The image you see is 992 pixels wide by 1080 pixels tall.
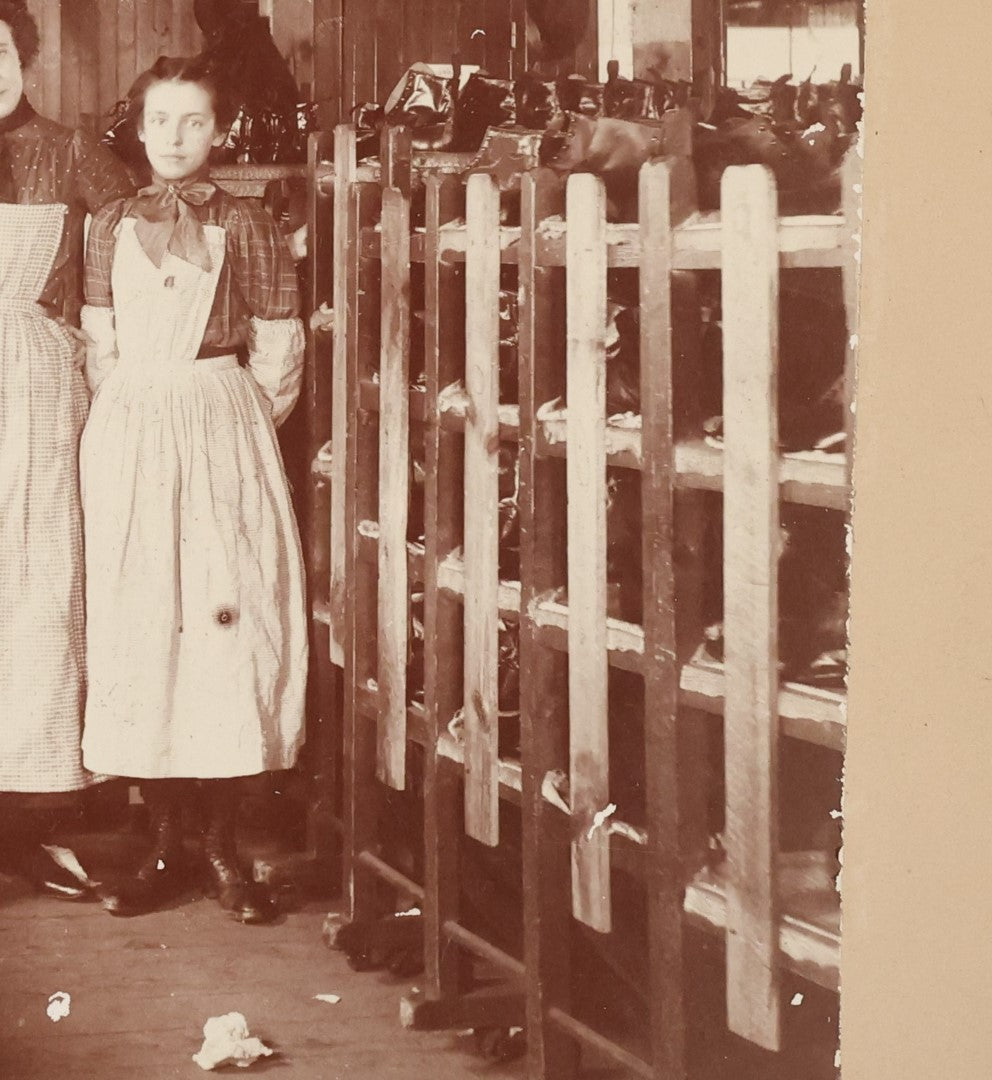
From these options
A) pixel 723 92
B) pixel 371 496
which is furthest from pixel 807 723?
pixel 371 496

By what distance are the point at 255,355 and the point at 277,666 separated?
18.5 inches

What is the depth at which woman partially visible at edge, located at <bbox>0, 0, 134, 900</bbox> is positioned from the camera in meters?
2.34

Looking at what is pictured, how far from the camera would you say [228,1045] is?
6.25 feet

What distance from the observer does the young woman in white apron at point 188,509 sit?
7.91 ft

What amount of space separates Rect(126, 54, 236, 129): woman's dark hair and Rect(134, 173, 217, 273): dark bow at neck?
0.41 feet

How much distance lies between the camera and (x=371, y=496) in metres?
2.40

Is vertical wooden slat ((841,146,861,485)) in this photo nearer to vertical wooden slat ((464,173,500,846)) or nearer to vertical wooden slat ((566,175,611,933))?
vertical wooden slat ((566,175,611,933))

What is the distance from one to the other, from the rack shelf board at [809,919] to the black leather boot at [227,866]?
79 centimetres

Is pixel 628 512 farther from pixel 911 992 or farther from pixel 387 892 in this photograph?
pixel 387 892

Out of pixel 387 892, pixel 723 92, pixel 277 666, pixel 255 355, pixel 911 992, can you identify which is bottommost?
pixel 387 892

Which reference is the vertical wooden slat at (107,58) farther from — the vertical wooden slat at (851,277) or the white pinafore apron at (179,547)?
the vertical wooden slat at (851,277)

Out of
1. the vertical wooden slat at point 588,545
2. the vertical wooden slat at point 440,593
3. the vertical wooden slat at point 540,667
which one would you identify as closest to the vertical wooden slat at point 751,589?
the vertical wooden slat at point 588,545

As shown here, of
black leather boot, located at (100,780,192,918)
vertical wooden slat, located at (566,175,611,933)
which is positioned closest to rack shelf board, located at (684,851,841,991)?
vertical wooden slat, located at (566,175,611,933)

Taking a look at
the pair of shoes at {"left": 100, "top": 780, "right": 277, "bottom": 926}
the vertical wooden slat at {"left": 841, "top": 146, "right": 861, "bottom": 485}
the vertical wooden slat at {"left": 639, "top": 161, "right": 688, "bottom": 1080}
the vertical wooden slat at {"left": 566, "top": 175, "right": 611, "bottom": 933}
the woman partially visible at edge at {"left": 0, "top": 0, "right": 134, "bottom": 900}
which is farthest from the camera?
the woman partially visible at edge at {"left": 0, "top": 0, "right": 134, "bottom": 900}
